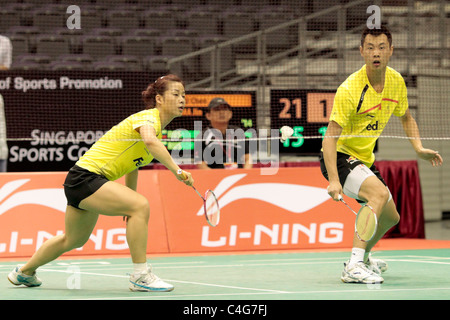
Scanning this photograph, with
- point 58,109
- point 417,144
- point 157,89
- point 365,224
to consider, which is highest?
point 157,89

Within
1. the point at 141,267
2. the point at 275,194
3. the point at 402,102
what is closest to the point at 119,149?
the point at 141,267

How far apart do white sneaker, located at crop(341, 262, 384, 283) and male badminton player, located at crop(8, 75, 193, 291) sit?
56.1 inches

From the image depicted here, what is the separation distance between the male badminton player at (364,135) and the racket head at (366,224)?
152 mm

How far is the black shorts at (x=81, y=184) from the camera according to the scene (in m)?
5.88

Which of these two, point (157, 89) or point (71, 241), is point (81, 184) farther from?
point (157, 89)

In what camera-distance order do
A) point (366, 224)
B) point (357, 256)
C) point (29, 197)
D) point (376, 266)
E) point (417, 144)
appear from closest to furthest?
point (366, 224)
point (357, 256)
point (417, 144)
point (376, 266)
point (29, 197)

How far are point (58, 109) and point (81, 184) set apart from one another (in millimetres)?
5831

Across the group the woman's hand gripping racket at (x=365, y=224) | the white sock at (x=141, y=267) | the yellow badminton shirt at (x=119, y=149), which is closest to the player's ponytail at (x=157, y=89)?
the yellow badminton shirt at (x=119, y=149)

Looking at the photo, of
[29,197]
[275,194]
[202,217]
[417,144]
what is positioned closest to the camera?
[417,144]

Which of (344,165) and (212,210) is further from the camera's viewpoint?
(344,165)

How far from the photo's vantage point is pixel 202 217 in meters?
9.55

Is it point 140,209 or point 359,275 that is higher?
point 140,209

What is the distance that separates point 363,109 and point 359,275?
131 centimetres

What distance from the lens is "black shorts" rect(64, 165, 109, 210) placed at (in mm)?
5883
